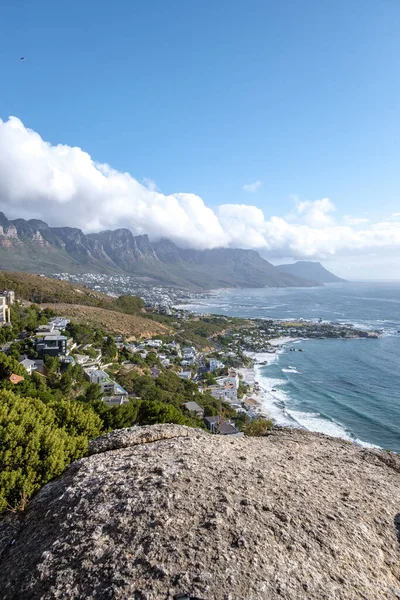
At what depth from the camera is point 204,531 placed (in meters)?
5.29

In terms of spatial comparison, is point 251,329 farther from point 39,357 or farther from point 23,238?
point 23,238

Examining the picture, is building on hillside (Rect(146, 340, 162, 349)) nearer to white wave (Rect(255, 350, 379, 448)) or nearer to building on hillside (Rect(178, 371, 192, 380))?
building on hillside (Rect(178, 371, 192, 380))

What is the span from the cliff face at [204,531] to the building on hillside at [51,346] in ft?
82.4

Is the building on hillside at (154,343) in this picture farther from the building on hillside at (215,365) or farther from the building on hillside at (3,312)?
the building on hillside at (3,312)

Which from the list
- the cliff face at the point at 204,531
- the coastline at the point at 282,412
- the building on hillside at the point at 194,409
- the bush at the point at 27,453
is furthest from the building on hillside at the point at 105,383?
the cliff face at the point at 204,531

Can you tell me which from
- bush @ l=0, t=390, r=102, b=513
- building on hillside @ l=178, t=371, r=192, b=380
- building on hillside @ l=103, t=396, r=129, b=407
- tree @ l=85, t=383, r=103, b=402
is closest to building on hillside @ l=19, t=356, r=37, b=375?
tree @ l=85, t=383, r=103, b=402

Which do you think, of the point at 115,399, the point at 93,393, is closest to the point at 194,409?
the point at 115,399

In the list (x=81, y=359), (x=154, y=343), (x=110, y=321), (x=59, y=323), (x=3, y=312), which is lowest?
(x=154, y=343)

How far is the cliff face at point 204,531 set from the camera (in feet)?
15.0

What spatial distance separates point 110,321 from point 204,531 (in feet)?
168

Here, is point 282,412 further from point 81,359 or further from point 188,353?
point 188,353

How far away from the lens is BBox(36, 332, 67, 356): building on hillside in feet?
101

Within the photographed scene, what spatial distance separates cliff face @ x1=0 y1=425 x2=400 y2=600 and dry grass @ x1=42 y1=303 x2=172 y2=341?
4225cm

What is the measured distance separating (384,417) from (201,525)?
34.0m
